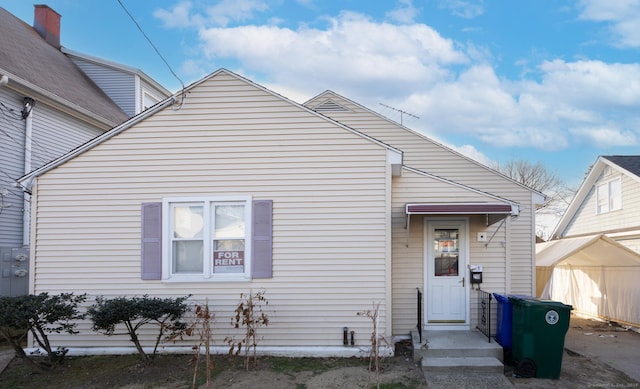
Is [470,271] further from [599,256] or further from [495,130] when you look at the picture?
[495,130]

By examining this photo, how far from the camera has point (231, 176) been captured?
27.1 feet

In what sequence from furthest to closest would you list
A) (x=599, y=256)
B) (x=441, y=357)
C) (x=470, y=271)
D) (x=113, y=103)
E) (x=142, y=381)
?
(x=113, y=103) → (x=599, y=256) → (x=470, y=271) → (x=441, y=357) → (x=142, y=381)

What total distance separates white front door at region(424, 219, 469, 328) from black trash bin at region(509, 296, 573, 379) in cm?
185

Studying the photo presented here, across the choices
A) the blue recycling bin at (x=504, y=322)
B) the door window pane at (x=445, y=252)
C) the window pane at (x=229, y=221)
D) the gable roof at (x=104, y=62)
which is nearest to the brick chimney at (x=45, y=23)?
the gable roof at (x=104, y=62)

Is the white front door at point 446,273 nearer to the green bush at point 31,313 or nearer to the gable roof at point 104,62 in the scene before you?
the green bush at point 31,313

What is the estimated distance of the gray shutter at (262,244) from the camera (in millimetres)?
8023

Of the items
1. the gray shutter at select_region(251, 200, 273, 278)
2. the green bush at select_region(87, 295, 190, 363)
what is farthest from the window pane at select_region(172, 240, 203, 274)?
the gray shutter at select_region(251, 200, 273, 278)

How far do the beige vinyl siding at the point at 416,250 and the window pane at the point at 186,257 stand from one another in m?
3.62

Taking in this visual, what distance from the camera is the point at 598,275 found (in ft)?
45.1

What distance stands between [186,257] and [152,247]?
584 mm

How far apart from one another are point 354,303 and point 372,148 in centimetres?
260

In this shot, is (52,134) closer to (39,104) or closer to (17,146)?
(39,104)

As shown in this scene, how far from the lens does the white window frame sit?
8078mm

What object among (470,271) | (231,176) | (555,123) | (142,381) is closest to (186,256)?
(231,176)
